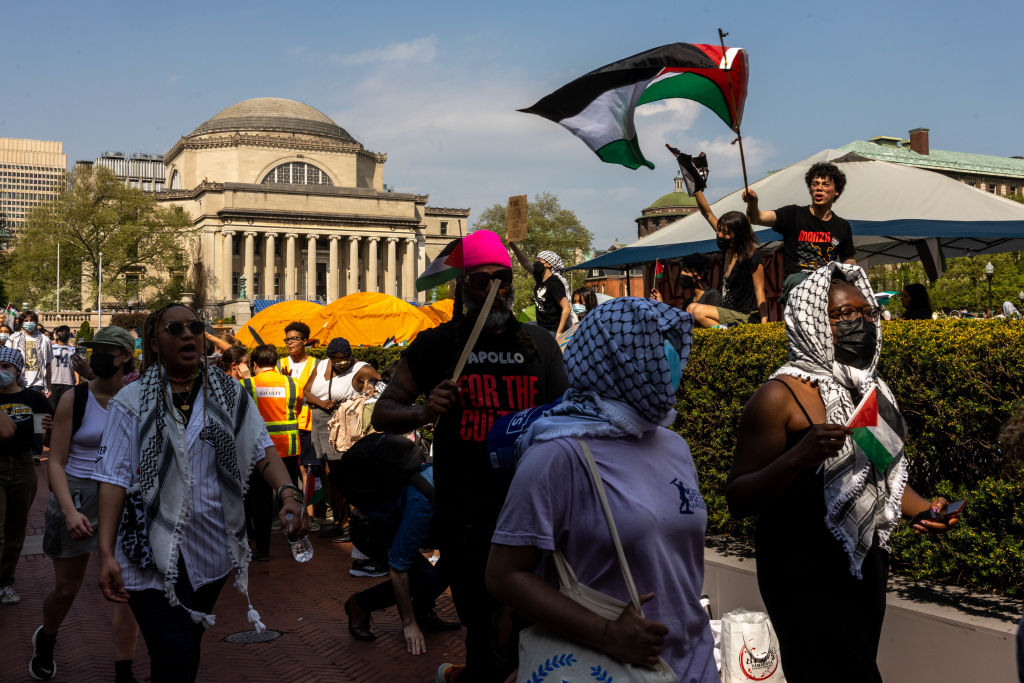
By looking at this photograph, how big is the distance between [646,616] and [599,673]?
190mm

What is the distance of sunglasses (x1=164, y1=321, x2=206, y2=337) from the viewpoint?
4027 millimetres

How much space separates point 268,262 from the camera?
327 ft

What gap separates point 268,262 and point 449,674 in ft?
323

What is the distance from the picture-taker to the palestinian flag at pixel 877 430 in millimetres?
2713

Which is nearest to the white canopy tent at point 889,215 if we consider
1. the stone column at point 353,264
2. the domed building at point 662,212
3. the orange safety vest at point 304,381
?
the orange safety vest at point 304,381

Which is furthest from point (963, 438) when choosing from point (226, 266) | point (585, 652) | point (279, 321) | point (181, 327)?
point (226, 266)

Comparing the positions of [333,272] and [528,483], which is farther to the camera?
[333,272]

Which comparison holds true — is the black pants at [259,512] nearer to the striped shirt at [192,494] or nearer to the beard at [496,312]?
the striped shirt at [192,494]

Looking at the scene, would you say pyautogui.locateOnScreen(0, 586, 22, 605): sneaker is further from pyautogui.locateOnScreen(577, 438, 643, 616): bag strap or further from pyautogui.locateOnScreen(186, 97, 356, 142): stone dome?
pyautogui.locateOnScreen(186, 97, 356, 142): stone dome

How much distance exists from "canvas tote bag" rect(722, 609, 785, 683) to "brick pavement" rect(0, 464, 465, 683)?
198 cm

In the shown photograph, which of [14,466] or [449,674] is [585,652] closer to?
[449,674]

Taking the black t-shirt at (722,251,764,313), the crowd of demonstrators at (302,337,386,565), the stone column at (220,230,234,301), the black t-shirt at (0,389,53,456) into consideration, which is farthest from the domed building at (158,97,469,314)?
the black t-shirt at (722,251,764,313)

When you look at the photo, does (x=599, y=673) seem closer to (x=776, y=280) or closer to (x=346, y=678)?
(x=346, y=678)

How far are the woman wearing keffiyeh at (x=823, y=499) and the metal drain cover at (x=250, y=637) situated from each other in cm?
Result: 430
